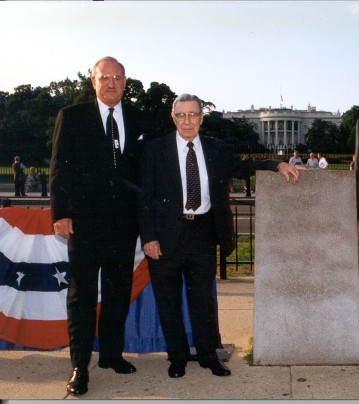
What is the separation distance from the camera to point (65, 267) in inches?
199

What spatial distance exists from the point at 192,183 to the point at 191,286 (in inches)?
28.4

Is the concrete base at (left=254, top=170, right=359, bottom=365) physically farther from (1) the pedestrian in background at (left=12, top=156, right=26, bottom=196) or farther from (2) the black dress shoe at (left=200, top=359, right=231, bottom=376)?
(1) the pedestrian in background at (left=12, top=156, right=26, bottom=196)

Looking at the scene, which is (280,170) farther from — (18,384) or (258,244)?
(18,384)

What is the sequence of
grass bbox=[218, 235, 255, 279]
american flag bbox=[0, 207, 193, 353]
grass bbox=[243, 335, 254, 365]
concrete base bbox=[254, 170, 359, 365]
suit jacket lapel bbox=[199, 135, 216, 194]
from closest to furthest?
suit jacket lapel bbox=[199, 135, 216, 194], concrete base bbox=[254, 170, 359, 365], grass bbox=[243, 335, 254, 365], american flag bbox=[0, 207, 193, 353], grass bbox=[218, 235, 255, 279]

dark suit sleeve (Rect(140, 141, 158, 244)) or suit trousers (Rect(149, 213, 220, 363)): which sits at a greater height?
dark suit sleeve (Rect(140, 141, 158, 244))

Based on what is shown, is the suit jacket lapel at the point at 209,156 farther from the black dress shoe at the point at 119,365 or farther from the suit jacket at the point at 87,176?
the black dress shoe at the point at 119,365

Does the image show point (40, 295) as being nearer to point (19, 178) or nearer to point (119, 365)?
point (119, 365)

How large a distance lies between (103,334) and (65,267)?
2.53ft

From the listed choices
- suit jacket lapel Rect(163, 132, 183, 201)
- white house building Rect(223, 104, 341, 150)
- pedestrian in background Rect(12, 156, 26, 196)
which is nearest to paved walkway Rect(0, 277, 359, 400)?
suit jacket lapel Rect(163, 132, 183, 201)

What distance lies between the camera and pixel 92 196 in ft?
14.0

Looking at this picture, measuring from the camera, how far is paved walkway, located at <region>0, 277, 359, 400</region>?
4070mm

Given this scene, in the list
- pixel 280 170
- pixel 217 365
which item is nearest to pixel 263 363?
pixel 217 365

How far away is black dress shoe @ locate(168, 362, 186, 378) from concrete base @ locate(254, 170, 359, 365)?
1.75 ft

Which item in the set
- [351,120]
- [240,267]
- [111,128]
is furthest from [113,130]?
[240,267]
